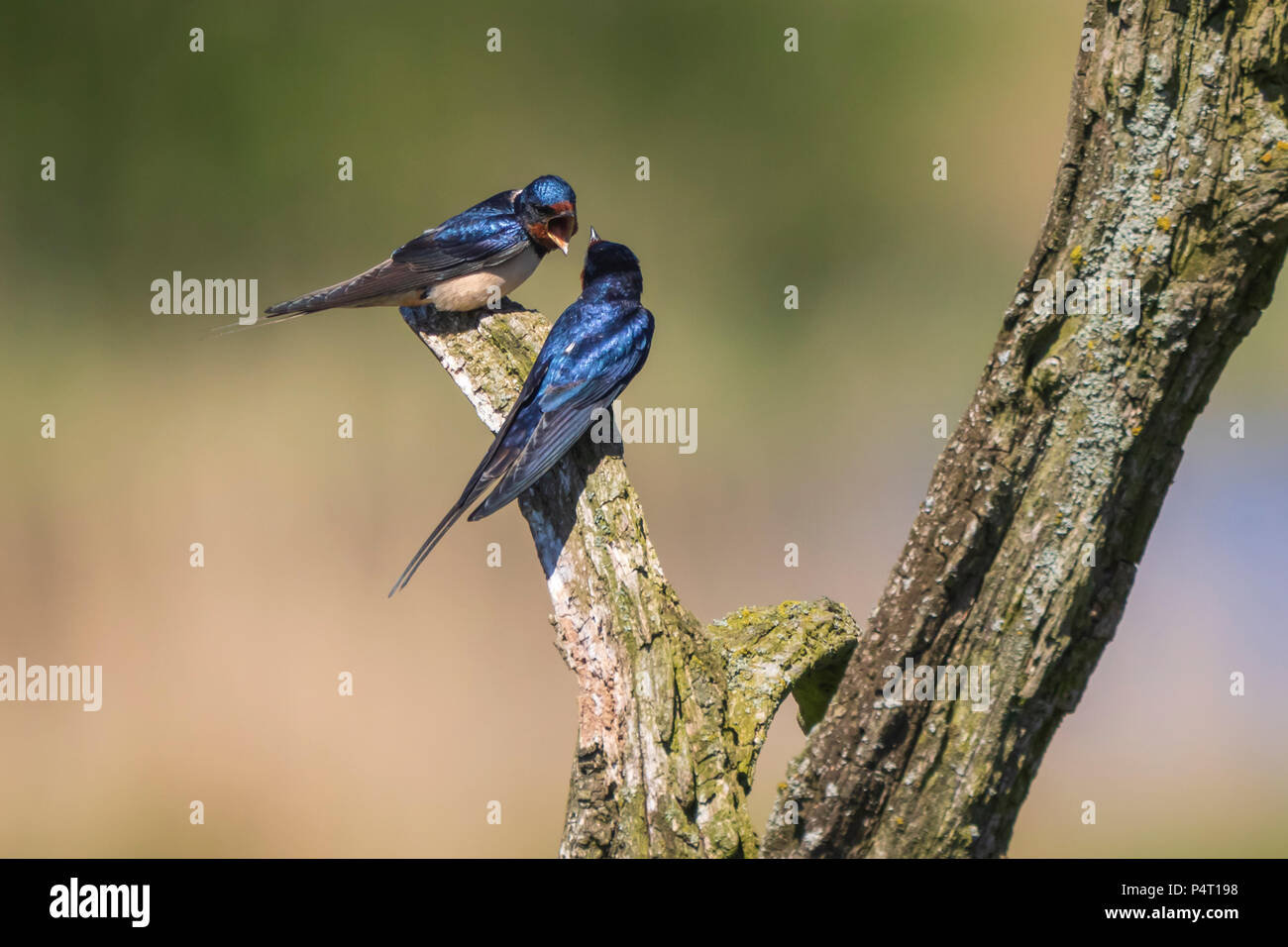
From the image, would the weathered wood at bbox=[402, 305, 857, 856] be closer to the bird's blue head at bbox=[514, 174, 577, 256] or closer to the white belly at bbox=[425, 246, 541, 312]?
the white belly at bbox=[425, 246, 541, 312]

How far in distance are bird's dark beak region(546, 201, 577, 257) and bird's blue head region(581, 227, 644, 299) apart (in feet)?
1.03

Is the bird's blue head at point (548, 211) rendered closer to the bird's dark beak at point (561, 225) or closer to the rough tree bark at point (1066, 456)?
the bird's dark beak at point (561, 225)

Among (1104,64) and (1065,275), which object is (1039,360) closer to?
(1065,275)

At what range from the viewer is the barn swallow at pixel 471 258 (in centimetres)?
325

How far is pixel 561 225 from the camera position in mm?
3549

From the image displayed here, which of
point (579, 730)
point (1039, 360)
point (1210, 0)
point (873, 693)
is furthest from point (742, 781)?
point (1210, 0)

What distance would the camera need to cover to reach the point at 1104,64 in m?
1.59

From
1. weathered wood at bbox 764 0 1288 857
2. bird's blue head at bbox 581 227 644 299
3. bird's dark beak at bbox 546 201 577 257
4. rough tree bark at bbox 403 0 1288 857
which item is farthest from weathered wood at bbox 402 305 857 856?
bird's dark beak at bbox 546 201 577 257

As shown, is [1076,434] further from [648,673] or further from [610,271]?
[610,271]

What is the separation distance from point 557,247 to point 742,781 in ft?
6.25

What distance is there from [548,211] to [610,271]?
0.50m

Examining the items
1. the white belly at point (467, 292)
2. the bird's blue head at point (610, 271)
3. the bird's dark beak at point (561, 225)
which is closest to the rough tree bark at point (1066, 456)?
the bird's blue head at point (610, 271)

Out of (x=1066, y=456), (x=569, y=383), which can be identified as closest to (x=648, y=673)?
(x=569, y=383)

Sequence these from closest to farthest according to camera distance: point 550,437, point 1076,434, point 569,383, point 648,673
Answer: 1. point 1076,434
2. point 648,673
3. point 550,437
4. point 569,383
